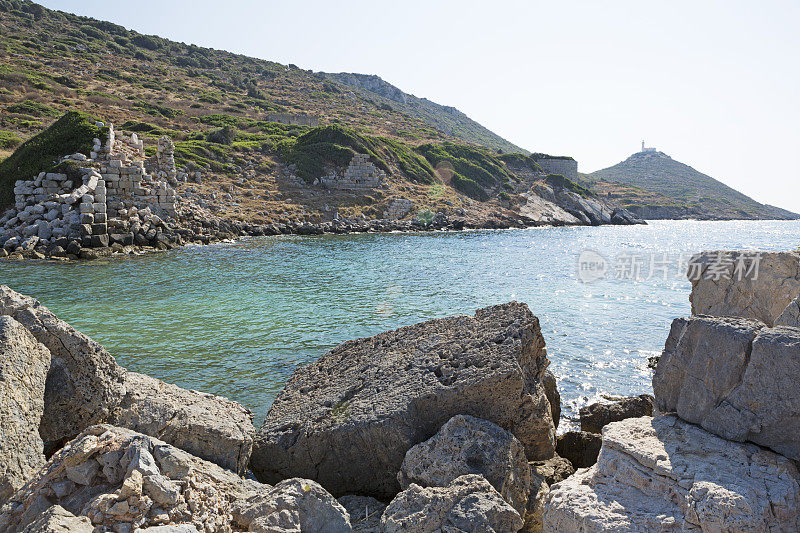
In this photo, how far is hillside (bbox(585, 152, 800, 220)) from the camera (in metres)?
117

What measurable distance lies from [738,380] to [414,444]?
2827 millimetres

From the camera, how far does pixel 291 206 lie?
41625 mm

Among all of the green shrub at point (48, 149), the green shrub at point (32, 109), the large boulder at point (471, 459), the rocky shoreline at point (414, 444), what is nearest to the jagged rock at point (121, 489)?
the rocky shoreline at point (414, 444)

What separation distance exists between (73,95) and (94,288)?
156 feet

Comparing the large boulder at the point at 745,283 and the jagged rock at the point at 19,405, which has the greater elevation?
the large boulder at the point at 745,283

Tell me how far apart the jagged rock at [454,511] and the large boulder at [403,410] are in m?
1.01

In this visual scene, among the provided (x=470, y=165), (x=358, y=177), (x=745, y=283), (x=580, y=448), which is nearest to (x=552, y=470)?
(x=580, y=448)

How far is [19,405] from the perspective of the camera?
Answer: 12.8ft

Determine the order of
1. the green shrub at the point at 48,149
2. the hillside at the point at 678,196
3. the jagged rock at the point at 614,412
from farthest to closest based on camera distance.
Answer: the hillside at the point at 678,196, the green shrub at the point at 48,149, the jagged rock at the point at 614,412

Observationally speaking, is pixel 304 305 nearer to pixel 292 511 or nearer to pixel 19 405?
pixel 19 405

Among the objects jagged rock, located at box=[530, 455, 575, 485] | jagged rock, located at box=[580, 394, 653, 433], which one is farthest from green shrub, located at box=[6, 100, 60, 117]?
jagged rock, located at box=[530, 455, 575, 485]

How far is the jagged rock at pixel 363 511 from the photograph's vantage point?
425 cm

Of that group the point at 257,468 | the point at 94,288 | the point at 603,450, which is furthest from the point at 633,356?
the point at 94,288

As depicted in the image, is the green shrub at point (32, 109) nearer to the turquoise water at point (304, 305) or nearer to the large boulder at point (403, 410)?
the turquoise water at point (304, 305)
